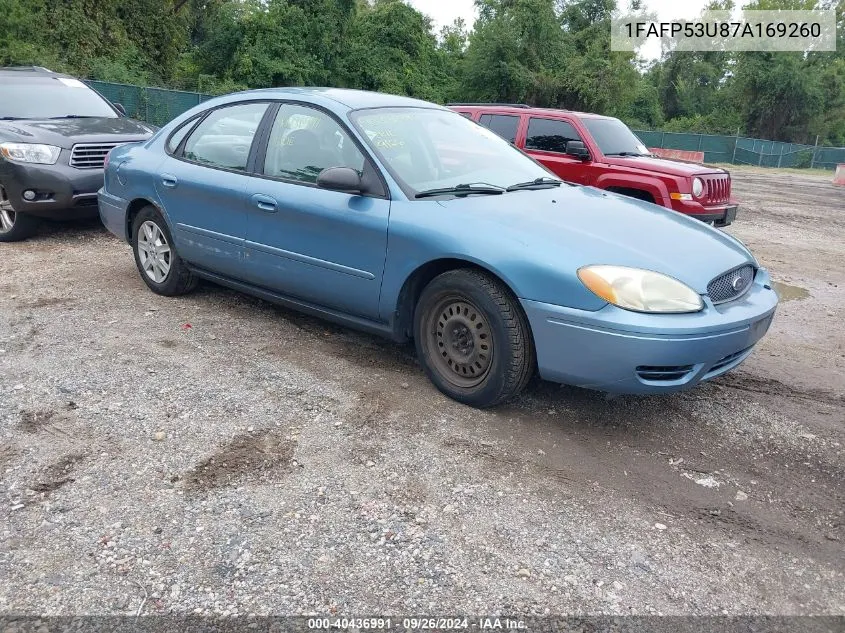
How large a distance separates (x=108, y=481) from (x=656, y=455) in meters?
2.57

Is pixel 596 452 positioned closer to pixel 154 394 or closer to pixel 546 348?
pixel 546 348

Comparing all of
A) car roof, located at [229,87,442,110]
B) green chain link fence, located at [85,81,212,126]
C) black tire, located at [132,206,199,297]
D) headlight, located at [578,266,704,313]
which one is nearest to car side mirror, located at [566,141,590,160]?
car roof, located at [229,87,442,110]

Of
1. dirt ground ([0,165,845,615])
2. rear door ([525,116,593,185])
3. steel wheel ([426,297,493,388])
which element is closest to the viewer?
dirt ground ([0,165,845,615])

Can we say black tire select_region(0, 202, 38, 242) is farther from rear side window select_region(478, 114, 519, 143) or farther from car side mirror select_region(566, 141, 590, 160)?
car side mirror select_region(566, 141, 590, 160)

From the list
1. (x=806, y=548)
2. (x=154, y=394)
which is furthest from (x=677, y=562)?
(x=154, y=394)

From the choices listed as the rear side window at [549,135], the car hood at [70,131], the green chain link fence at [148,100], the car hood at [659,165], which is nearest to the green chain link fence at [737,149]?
the green chain link fence at [148,100]

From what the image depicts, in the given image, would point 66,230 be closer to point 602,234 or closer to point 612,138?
point 602,234

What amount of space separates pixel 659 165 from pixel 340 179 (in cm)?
607

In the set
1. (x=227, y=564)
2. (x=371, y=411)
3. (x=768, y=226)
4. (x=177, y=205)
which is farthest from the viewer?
(x=768, y=226)

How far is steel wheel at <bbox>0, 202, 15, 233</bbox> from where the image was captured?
7.44 m

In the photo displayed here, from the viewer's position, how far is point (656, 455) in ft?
11.5

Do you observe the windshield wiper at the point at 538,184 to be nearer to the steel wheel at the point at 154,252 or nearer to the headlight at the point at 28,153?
the steel wheel at the point at 154,252

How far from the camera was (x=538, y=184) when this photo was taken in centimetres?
454

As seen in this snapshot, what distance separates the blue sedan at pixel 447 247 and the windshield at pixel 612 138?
15.2ft
